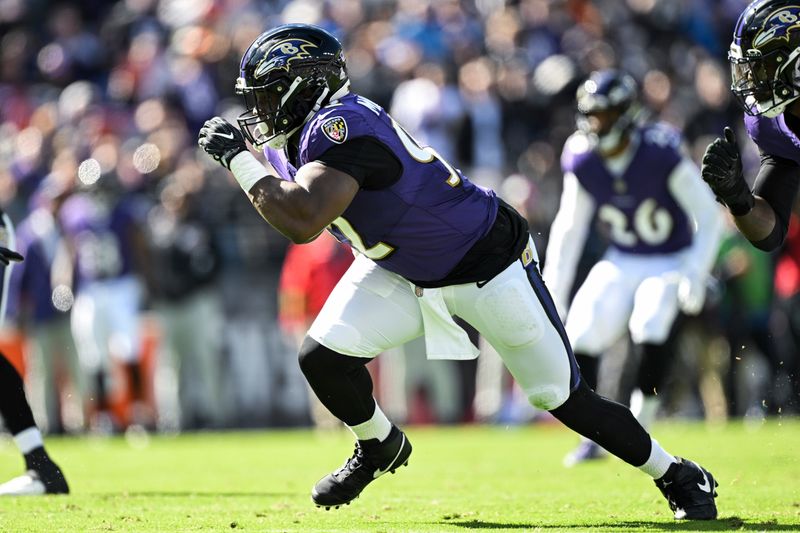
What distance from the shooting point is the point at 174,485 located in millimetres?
7164

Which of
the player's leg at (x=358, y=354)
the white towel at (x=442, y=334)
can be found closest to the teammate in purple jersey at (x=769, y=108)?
the white towel at (x=442, y=334)

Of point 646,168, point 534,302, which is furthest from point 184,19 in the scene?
point 534,302

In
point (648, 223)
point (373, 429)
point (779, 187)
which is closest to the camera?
point (779, 187)

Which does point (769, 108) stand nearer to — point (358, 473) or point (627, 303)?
point (358, 473)

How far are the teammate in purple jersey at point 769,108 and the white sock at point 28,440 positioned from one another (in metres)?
3.47

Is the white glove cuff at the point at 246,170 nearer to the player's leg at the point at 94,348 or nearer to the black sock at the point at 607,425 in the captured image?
the black sock at the point at 607,425

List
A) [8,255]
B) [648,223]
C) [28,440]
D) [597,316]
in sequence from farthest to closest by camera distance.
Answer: [648,223]
[597,316]
[28,440]
[8,255]

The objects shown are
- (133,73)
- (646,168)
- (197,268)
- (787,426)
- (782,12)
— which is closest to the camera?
(782,12)

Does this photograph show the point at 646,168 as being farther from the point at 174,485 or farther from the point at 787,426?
the point at 787,426

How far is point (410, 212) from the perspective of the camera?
5.10 meters

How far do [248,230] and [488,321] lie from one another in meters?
7.92

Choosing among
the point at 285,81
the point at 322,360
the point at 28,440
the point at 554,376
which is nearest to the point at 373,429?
the point at 322,360

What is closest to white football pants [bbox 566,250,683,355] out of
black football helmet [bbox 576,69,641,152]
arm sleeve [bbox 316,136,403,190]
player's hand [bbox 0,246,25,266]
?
black football helmet [bbox 576,69,641,152]

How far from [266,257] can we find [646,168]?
563cm
